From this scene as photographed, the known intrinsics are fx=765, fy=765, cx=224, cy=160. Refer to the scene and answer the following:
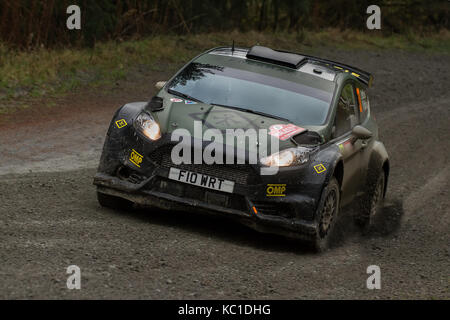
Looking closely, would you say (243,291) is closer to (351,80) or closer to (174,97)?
(174,97)

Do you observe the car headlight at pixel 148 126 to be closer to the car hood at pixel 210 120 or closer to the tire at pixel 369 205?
the car hood at pixel 210 120

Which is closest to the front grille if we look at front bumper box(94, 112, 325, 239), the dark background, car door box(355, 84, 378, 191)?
front bumper box(94, 112, 325, 239)

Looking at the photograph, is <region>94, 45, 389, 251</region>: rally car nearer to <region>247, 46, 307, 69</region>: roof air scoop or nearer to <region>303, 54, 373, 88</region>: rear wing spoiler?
<region>247, 46, 307, 69</region>: roof air scoop

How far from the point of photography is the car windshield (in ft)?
25.7

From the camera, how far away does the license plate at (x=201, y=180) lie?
22.8 ft

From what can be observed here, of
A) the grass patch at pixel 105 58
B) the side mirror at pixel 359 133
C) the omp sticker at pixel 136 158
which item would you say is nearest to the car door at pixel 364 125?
the side mirror at pixel 359 133

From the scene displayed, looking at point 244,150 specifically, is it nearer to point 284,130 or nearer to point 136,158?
point 284,130

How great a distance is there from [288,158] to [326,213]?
713 millimetres

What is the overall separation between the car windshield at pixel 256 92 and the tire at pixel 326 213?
29.1 inches

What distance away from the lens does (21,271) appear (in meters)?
5.46

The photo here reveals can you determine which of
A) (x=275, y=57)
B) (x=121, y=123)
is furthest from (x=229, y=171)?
(x=275, y=57)

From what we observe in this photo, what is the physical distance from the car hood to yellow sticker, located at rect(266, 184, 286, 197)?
0.32 meters

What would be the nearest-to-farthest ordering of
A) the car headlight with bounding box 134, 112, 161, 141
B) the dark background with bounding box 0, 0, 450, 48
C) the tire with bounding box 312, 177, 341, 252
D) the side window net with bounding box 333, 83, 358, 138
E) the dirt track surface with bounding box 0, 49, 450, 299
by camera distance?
the dirt track surface with bounding box 0, 49, 450, 299 < the tire with bounding box 312, 177, 341, 252 < the car headlight with bounding box 134, 112, 161, 141 < the side window net with bounding box 333, 83, 358, 138 < the dark background with bounding box 0, 0, 450, 48

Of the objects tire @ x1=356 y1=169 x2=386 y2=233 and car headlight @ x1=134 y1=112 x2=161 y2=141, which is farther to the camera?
tire @ x1=356 y1=169 x2=386 y2=233
